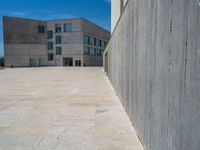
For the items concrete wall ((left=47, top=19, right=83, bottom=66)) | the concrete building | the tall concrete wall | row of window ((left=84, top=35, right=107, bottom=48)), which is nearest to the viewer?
the tall concrete wall

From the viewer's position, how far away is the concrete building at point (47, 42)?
167 ft

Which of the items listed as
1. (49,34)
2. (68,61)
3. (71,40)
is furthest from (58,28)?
(68,61)

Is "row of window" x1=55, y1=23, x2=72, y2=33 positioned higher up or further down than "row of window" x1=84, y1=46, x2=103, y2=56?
higher up

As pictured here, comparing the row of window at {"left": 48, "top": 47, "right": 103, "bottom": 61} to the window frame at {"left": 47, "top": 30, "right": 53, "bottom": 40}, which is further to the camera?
the window frame at {"left": 47, "top": 30, "right": 53, "bottom": 40}

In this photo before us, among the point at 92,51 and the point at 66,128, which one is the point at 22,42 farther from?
the point at 66,128

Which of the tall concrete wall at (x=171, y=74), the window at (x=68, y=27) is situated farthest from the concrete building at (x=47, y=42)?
the tall concrete wall at (x=171, y=74)

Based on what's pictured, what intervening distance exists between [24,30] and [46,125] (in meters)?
53.3

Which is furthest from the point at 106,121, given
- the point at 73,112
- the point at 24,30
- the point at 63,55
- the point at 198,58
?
the point at 24,30

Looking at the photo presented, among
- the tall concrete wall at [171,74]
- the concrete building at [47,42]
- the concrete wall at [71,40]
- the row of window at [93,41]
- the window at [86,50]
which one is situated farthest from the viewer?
the row of window at [93,41]

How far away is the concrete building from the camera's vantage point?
50750mm

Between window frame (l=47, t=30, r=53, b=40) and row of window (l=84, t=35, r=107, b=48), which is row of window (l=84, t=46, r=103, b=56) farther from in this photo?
window frame (l=47, t=30, r=53, b=40)

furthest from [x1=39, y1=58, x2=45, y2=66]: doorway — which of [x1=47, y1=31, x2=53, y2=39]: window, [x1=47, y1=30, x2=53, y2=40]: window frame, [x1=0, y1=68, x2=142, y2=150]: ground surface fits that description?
[x1=0, y1=68, x2=142, y2=150]: ground surface

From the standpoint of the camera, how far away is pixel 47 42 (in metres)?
53.6

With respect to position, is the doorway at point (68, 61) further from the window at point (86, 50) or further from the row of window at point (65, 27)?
the row of window at point (65, 27)
